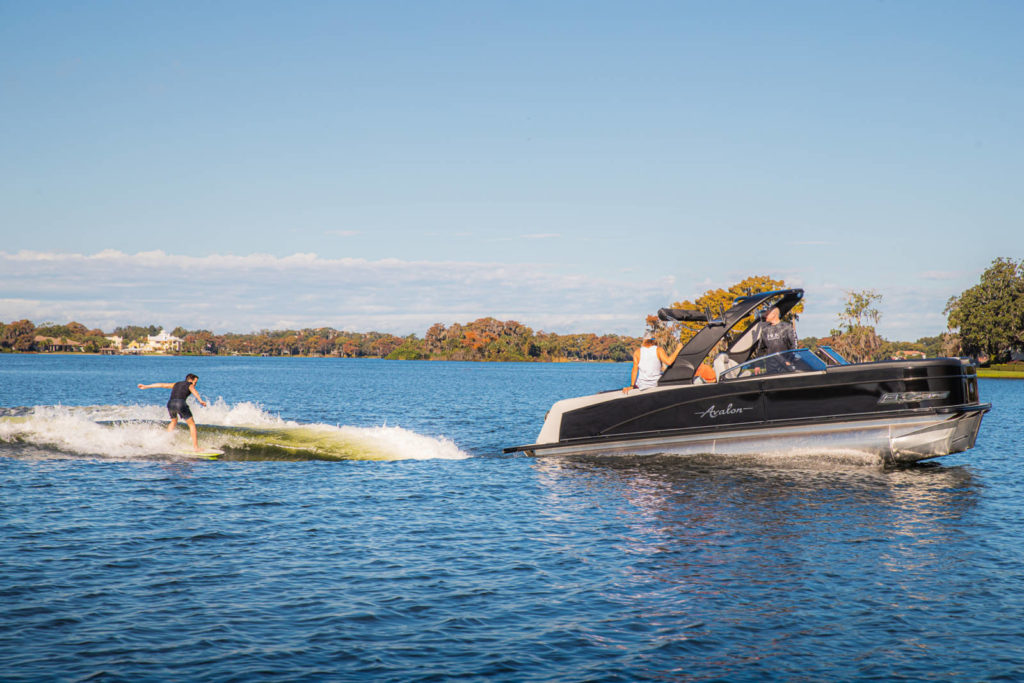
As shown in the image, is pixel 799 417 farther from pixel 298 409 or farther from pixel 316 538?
pixel 298 409

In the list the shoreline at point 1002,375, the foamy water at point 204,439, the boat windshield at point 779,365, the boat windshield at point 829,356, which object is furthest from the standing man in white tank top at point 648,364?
the shoreline at point 1002,375

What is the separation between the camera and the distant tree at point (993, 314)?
282 feet

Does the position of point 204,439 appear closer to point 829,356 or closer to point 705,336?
point 705,336

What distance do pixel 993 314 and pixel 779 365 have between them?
277 feet

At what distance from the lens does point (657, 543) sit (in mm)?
10695

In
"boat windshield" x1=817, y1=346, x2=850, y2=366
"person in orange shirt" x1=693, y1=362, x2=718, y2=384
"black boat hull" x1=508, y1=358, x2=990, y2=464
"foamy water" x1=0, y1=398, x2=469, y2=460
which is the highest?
"boat windshield" x1=817, y1=346, x2=850, y2=366

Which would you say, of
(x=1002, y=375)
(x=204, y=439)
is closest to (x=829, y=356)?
(x=204, y=439)

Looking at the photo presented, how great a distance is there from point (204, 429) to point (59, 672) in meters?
14.9

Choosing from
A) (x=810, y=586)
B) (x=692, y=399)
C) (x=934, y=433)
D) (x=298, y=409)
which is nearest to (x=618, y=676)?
(x=810, y=586)

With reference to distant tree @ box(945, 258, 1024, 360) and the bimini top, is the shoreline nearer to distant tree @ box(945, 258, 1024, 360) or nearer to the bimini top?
distant tree @ box(945, 258, 1024, 360)

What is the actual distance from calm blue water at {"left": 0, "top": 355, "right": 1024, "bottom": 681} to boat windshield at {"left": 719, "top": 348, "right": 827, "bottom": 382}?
1.87 meters

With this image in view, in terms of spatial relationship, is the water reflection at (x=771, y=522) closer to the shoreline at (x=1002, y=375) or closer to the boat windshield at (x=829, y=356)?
the boat windshield at (x=829, y=356)

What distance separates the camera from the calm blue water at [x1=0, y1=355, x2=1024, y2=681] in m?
6.82

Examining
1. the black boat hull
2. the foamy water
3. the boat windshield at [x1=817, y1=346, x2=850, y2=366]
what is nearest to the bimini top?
the black boat hull
